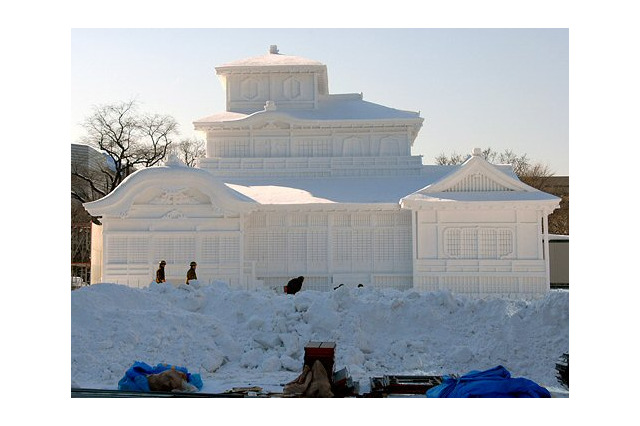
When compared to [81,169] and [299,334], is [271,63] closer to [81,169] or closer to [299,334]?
[299,334]

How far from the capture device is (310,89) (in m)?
29.7

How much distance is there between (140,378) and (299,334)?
3.70 meters

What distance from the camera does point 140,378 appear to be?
11273 mm

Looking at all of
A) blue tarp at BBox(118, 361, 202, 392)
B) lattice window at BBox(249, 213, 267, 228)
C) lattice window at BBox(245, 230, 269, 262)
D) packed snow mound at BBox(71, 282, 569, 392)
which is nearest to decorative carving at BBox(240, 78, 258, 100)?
lattice window at BBox(249, 213, 267, 228)

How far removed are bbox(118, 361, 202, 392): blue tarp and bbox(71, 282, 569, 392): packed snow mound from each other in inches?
10.6

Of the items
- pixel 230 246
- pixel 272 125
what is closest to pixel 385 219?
pixel 230 246

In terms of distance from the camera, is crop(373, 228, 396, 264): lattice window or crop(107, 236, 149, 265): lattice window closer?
crop(107, 236, 149, 265): lattice window

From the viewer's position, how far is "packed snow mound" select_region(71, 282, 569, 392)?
1289 centimetres

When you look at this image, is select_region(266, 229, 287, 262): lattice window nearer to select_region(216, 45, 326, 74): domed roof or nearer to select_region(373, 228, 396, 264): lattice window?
select_region(373, 228, 396, 264): lattice window

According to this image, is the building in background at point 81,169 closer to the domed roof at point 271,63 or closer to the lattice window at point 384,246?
the domed roof at point 271,63
